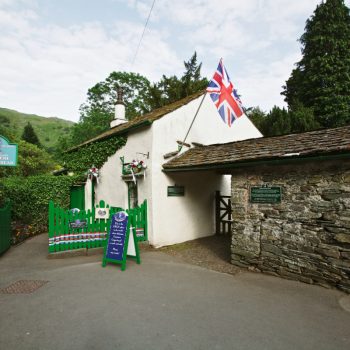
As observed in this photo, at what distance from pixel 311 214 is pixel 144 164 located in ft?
17.1

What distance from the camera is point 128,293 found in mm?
4758

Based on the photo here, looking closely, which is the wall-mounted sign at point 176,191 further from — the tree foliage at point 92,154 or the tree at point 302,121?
the tree at point 302,121

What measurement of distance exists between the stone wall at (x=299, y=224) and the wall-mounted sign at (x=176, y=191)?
2.75 m

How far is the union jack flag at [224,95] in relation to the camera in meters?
8.16

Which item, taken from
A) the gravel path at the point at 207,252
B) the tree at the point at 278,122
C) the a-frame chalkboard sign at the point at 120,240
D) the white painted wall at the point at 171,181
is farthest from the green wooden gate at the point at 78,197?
the tree at the point at 278,122

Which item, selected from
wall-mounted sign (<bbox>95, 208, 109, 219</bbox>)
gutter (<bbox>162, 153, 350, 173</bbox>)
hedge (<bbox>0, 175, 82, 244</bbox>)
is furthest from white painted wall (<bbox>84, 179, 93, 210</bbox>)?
gutter (<bbox>162, 153, 350, 173</bbox>)

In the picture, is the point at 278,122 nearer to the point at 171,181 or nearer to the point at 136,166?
the point at 171,181

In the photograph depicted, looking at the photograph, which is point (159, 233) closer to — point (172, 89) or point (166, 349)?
point (166, 349)

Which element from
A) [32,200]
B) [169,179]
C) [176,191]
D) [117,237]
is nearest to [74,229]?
[117,237]

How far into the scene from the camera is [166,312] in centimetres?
404

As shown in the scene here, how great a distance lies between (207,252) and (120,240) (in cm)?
301

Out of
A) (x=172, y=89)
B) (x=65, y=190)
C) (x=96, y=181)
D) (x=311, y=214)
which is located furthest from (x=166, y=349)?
(x=172, y=89)

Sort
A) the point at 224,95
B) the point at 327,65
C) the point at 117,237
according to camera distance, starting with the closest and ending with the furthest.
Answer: the point at 117,237 < the point at 224,95 < the point at 327,65

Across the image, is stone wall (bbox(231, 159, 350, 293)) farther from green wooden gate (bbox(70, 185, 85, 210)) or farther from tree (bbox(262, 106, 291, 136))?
tree (bbox(262, 106, 291, 136))
